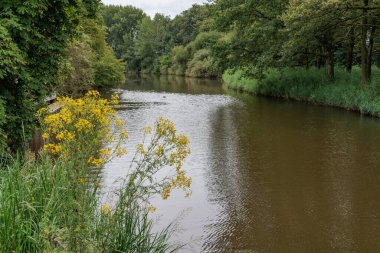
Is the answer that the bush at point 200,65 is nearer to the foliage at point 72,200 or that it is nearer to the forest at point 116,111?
the forest at point 116,111

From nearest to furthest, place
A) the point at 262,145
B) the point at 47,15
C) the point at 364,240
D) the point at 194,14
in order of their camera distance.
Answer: the point at 364,240
the point at 47,15
the point at 262,145
the point at 194,14

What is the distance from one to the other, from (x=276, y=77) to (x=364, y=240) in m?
22.5

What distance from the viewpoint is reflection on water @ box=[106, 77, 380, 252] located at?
666 cm

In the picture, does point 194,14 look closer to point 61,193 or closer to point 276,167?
point 276,167

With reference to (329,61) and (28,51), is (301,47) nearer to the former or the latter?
(329,61)

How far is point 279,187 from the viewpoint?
29.6ft

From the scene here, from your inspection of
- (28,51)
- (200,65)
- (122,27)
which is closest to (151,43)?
(122,27)

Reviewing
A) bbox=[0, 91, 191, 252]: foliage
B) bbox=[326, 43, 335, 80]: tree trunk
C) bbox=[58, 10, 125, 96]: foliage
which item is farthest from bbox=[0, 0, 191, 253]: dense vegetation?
bbox=[326, 43, 335, 80]: tree trunk

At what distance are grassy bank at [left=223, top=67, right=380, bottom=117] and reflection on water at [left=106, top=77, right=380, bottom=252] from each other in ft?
7.35

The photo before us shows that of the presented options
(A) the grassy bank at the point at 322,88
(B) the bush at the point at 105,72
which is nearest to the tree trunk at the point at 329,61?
(A) the grassy bank at the point at 322,88

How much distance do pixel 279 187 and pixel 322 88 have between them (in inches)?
613

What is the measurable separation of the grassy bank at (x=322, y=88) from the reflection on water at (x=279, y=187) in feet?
7.35

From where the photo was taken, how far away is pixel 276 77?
92.5ft

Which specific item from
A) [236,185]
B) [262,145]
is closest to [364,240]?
[236,185]
